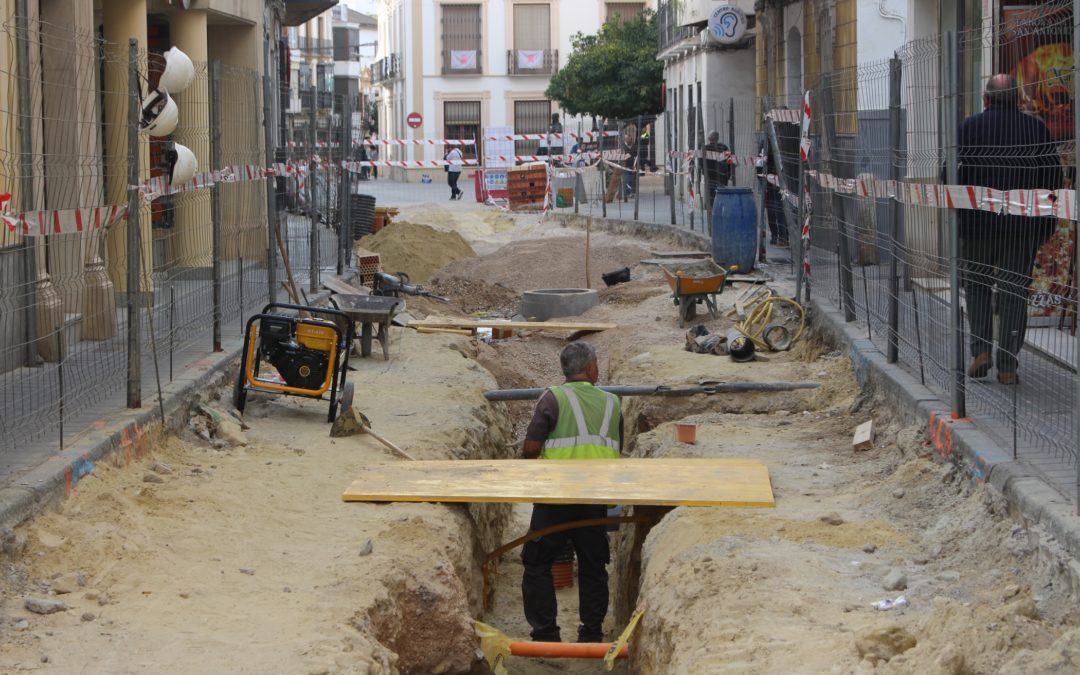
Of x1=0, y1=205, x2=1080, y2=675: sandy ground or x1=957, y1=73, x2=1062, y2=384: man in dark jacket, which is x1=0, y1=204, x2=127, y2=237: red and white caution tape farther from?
x1=957, y1=73, x2=1062, y2=384: man in dark jacket

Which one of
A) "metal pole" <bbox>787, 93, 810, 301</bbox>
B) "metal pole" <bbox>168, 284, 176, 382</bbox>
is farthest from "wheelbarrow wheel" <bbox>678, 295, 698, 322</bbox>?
"metal pole" <bbox>168, 284, 176, 382</bbox>

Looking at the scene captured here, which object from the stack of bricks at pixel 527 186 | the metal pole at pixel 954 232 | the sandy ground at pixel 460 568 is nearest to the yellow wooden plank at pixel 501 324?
the sandy ground at pixel 460 568

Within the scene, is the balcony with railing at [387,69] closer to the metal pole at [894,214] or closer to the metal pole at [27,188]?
the metal pole at [894,214]

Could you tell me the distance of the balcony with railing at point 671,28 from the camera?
3456cm

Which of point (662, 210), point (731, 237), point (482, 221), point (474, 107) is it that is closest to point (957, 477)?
point (731, 237)

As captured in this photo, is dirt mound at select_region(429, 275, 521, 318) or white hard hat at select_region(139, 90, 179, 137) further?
dirt mound at select_region(429, 275, 521, 318)

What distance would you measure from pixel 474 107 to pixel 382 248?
4095 cm

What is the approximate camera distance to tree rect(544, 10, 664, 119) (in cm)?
4359

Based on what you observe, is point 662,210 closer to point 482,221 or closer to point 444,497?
point 482,221

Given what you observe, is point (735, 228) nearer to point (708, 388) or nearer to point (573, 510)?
point (708, 388)

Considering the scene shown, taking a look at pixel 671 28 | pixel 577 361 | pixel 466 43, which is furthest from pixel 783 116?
pixel 466 43

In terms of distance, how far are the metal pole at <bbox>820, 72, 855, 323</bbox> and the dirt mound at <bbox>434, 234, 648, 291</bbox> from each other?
931cm

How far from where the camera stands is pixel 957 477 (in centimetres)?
714

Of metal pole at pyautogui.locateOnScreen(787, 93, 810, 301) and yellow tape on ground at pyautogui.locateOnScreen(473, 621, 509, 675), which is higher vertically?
metal pole at pyautogui.locateOnScreen(787, 93, 810, 301)
